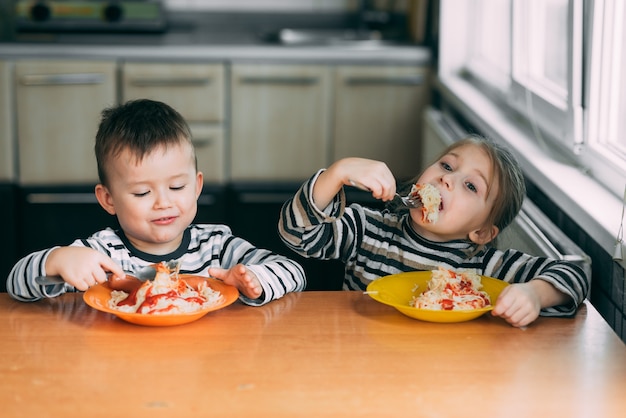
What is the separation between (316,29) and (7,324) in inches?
131

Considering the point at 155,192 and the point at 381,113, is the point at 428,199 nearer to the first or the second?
the point at 155,192

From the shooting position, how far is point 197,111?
12.4ft

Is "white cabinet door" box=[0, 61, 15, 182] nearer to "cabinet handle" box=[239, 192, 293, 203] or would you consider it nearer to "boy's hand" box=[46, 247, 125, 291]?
"cabinet handle" box=[239, 192, 293, 203]

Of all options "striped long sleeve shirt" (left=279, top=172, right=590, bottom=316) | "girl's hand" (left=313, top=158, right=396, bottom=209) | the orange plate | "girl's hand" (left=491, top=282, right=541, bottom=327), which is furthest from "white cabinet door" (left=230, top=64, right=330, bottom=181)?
"girl's hand" (left=491, top=282, right=541, bottom=327)

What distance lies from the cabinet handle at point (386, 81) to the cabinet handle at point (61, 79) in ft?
3.30

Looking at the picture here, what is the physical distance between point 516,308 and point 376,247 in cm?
47

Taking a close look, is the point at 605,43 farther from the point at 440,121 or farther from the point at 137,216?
the point at 440,121

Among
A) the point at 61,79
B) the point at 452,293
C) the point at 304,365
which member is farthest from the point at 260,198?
the point at 304,365

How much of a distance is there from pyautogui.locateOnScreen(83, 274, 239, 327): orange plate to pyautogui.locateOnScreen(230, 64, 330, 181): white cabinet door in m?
2.36

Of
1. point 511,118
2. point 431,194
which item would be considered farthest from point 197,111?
point 431,194

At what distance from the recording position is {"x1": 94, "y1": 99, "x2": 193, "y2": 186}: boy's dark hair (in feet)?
5.45

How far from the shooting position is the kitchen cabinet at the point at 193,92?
3744 mm

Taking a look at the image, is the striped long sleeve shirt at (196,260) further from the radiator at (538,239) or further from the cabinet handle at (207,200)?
the cabinet handle at (207,200)

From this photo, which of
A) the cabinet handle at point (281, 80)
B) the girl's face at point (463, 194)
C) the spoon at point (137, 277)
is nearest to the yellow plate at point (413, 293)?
the girl's face at point (463, 194)
